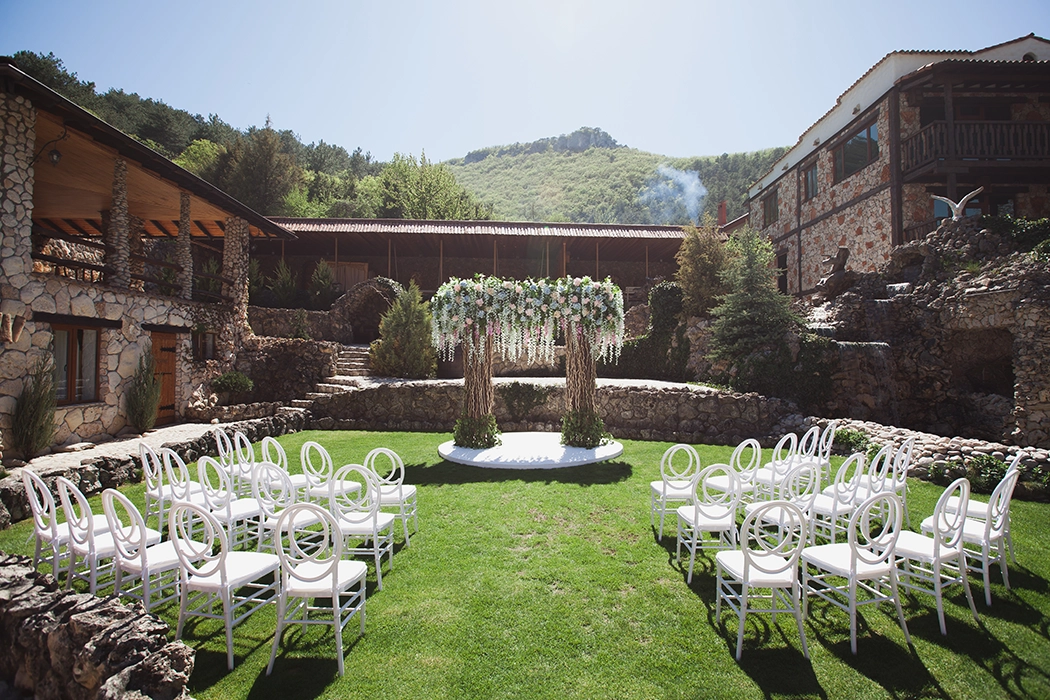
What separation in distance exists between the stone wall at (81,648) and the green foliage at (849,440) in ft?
30.7

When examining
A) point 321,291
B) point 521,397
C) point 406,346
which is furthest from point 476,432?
point 321,291

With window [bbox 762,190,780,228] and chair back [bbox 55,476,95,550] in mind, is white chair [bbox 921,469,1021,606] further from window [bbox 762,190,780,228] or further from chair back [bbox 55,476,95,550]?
window [bbox 762,190,780,228]

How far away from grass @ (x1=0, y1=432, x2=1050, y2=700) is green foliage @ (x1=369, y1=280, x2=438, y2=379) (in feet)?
30.3

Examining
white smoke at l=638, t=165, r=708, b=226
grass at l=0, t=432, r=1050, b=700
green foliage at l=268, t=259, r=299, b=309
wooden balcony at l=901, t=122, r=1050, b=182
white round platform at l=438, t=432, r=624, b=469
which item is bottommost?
grass at l=0, t=432, r=1050, b=700

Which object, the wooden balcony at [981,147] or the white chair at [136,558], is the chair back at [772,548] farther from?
the wooden balcony at [981,147]

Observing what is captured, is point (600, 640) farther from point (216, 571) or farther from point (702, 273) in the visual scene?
point (702, 273)

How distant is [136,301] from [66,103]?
3.59 m

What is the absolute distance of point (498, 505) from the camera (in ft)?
20.0

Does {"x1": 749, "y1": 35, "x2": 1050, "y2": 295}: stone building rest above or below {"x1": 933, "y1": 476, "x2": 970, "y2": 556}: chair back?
above

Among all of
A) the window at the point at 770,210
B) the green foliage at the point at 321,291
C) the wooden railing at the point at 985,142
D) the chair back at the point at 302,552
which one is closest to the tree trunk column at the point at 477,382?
the chair back at the point at 302,552

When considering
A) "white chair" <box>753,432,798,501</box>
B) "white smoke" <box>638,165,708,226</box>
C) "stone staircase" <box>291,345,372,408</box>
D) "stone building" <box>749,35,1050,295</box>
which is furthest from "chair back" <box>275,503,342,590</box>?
"white smoke" <box>638,165,708,226</box>

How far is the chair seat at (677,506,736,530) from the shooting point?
4037mm

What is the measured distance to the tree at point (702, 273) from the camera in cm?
1442

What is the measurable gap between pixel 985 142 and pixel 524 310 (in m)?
14.4
